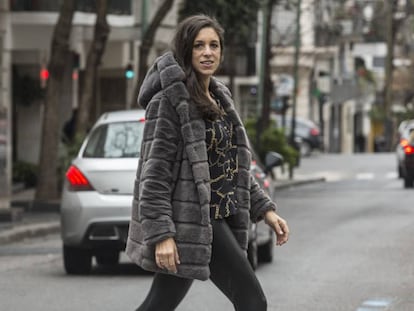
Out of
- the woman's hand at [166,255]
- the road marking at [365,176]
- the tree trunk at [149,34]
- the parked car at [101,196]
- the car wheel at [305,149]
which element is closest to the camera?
the woman's hand at [166,255]

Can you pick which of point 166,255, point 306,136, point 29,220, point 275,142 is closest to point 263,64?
point 275,142

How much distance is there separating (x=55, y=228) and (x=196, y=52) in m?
13.8

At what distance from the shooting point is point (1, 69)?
27125 millimetres

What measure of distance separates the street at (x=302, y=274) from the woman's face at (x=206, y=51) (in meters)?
4.85

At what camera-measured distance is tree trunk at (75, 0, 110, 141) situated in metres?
24.7

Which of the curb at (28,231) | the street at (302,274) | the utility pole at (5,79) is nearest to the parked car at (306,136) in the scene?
the utility pole at (5,79)

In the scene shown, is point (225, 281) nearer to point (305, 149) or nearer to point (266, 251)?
point (266, 251)

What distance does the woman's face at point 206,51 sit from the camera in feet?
21.2

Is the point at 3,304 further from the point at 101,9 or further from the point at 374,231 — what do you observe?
the point at 101,9

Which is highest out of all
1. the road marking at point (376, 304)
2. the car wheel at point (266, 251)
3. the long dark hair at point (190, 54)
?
the long dark hair at point (190, 54)

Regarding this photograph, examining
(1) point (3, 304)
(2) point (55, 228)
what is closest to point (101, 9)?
(2) point (55, 228)

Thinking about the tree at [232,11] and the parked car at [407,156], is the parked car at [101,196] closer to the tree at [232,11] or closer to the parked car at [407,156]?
the tree at [232,11]

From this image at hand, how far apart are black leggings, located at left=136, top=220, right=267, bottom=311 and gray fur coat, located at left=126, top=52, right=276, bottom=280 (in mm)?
79

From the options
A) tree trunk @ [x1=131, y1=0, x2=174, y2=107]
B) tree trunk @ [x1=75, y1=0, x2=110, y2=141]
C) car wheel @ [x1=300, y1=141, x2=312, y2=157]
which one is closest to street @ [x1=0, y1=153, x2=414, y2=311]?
tree trunk @ [x1=75, y1=0, x2=110, y2=141]
